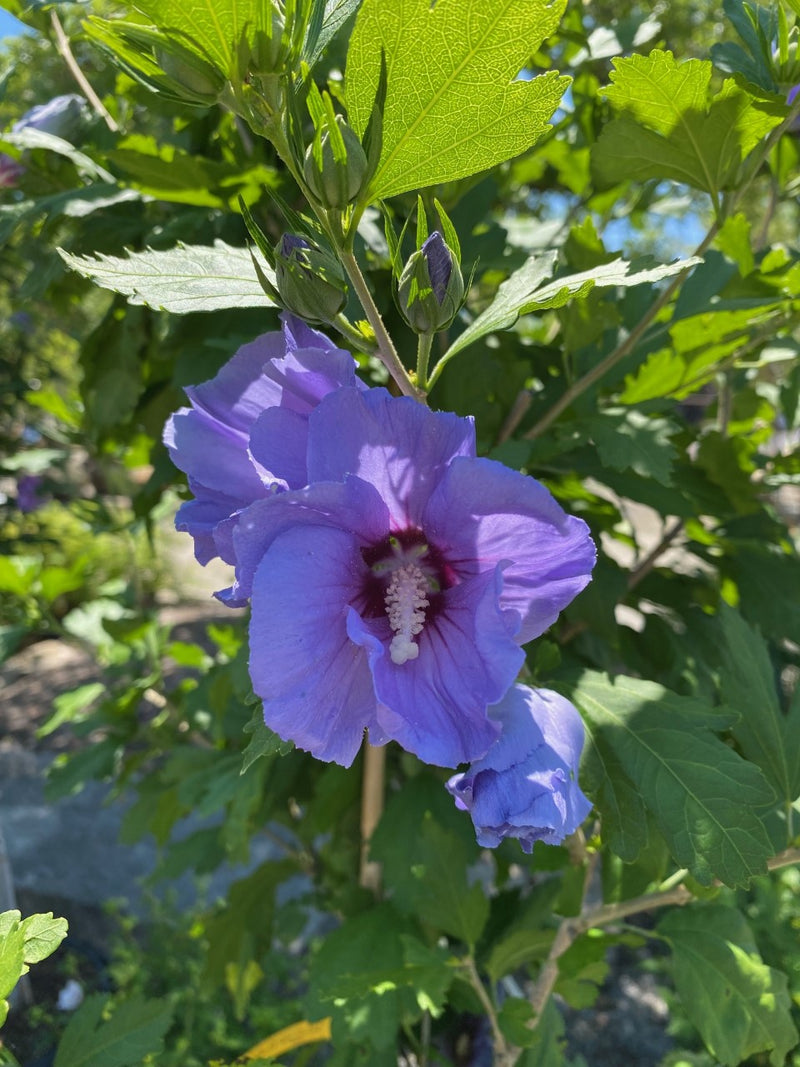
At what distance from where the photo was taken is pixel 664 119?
88 centimetres

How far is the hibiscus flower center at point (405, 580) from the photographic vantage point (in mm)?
688

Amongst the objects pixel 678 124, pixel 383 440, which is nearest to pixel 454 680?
pixel 383 440

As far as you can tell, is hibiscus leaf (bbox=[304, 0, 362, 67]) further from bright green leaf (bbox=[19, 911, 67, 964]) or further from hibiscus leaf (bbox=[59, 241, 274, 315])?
bright green leaf (bbox=[19, 911, 67, 964])

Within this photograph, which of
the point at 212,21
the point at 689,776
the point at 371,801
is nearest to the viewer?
the point at 212,21

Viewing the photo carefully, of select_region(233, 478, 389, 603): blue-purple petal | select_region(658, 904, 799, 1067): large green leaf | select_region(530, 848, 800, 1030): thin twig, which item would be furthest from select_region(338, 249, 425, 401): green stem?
select_region(658, 904, 799, 1067): large green leaf

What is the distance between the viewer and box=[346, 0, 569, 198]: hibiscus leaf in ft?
1.97

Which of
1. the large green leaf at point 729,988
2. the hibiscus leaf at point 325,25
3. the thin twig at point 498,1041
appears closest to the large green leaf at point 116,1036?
the thin twig at point 498,1041

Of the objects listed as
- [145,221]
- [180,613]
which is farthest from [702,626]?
[180,613]

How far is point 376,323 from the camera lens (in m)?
0.70

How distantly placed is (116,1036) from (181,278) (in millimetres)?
886

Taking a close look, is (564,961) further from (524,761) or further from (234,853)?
(524,761)

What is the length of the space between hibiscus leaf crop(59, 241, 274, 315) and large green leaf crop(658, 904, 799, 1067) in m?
1.07

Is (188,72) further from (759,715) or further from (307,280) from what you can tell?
(759,715)

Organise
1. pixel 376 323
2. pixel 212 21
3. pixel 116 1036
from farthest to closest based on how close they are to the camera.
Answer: pixel 116 1036, pixel 376 323, pixel 212 21
